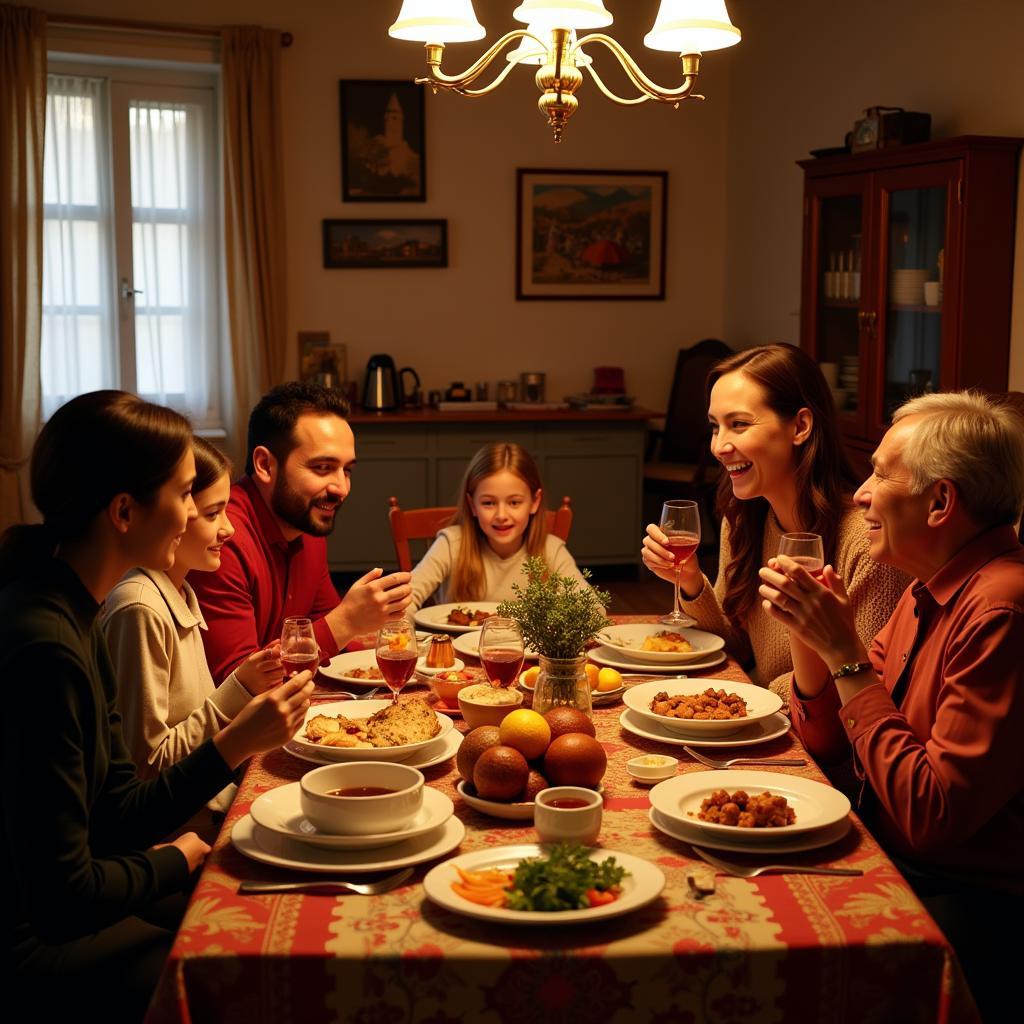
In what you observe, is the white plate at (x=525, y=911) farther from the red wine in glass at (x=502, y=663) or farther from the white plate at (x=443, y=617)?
the white plate at (x=443, y=617)

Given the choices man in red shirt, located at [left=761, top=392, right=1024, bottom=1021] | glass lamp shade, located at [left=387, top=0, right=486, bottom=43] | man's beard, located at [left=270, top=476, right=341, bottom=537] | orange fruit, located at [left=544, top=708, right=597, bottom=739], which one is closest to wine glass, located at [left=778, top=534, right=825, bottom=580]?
man in red shirt, located at [left=761, top=392, right=1024, bottom=1021]

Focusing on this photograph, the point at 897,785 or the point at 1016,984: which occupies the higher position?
the point at 897,785

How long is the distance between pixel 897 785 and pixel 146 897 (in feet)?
3.30

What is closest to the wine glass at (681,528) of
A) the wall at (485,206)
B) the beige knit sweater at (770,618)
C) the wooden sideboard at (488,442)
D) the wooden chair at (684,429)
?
the beige knit sweater at (770,618)

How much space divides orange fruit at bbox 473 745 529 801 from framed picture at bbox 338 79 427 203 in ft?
17.8

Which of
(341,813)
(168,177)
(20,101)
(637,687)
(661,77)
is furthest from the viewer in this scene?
(661,77)

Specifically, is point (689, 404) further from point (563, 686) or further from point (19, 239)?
point (563, 686)

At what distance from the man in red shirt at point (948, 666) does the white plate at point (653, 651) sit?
0.52m

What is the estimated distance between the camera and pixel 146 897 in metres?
1.63

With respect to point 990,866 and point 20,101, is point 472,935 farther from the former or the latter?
point 20,101

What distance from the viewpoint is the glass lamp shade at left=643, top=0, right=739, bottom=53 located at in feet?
8.45

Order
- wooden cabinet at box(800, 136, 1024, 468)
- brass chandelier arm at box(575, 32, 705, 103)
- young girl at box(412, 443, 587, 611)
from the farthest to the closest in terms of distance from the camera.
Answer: wooden cabinet at box(800, 136, 1024, 468) < young girl at box(412, 443, 587, 611) < brass chandelier arm at box(575, 32, 705, 103)

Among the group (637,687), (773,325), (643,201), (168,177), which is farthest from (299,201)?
(637,687)

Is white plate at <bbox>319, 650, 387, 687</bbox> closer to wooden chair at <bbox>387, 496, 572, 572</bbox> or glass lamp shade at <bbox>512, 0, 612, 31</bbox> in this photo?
wooden chair at <bbox>387, 496, 572, 572</bbox>
